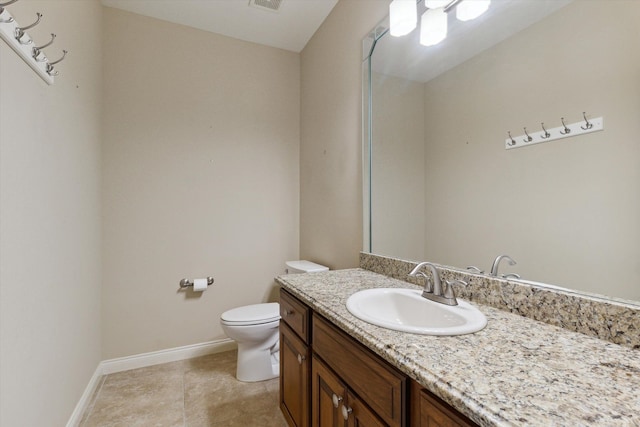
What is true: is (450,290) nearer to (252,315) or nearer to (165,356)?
(252,315)

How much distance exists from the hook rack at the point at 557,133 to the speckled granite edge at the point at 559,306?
1.52 feet

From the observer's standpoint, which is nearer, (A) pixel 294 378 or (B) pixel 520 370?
(B) pixel 520 370

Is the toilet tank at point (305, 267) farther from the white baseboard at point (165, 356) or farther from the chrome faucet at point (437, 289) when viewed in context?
the chrome faucet at point (437, 289)

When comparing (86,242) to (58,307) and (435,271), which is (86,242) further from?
(435,271)

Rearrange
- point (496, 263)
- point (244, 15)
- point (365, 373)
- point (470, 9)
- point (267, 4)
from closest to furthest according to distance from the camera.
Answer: point (365, 373)
point (496, 263)
point (470, 9)
point (267, 4)
point (244, 15)

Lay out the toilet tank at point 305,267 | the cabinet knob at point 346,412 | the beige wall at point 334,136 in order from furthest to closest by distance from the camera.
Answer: the toilet tank at point 305,267 < the beige wall at point 334,136 < the cabinet knob at point 346,412

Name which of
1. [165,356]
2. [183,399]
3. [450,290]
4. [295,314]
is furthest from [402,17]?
[165,356]

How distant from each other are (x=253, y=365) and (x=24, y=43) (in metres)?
2.00

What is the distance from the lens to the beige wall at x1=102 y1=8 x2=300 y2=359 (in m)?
2.13

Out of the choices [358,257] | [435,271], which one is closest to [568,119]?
[435,271]

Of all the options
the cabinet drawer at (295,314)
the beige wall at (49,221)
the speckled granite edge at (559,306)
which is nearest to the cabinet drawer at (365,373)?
the cabinet drawer at (295,314)

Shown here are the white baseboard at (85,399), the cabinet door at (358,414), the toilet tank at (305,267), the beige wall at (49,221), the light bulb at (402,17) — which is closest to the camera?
the cabinet door at (358,414)

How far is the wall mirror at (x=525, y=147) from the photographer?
0.77 m

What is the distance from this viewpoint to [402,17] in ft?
4.58
